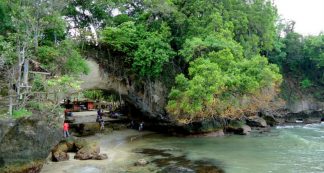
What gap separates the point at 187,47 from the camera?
26094 mm

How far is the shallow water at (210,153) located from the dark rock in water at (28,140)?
1.23 meters

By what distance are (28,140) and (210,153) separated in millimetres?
10747

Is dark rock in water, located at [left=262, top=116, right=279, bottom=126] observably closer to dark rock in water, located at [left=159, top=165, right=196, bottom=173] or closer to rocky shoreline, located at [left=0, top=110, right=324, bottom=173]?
dark rock in water, located at [left=159, top=165, right=196, bottom=173]

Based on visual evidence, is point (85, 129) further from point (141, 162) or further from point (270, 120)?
point (270, 120)

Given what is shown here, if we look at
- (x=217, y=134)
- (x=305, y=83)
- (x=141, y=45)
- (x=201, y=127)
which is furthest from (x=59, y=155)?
(x=305, y=83)

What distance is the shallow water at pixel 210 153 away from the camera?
17141mm

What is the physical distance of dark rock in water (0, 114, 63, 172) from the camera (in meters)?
14.4

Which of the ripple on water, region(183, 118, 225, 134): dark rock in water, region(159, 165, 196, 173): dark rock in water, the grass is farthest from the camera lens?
region(183, 118, 225, 134): dark rock in water

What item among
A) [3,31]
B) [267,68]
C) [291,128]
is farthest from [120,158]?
[291,128]

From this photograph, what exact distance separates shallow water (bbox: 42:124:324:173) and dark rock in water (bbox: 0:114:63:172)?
4.04 ft

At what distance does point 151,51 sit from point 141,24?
2.92 m

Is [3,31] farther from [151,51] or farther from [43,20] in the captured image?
[151,51]

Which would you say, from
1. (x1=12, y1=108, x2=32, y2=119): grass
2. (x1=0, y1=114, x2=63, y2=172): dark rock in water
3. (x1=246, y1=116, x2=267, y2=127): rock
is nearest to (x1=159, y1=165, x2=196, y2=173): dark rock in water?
(x1=0, y1=114, x2=63, y2=172): dark rock in water

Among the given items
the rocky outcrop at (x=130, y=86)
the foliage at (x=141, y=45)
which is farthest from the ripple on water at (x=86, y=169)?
the rocky outcrop at (x=130, y=86)
